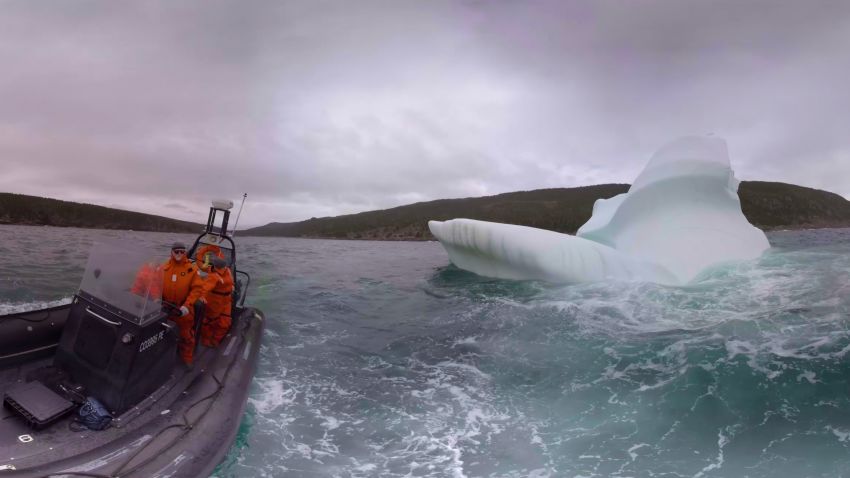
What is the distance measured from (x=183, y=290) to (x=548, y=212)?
8521 cm

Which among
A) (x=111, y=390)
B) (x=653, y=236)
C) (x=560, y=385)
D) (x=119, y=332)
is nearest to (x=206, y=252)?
(x=119, y=332)

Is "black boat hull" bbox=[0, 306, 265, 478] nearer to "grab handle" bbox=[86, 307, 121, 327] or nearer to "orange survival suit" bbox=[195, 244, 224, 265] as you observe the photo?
"grab handle" bbox=[86, 307, 121, 327]

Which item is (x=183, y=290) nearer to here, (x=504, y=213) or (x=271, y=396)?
(x=271, y=396)

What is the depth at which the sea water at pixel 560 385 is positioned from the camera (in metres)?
4.82

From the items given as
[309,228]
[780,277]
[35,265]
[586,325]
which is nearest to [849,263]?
[780,277]

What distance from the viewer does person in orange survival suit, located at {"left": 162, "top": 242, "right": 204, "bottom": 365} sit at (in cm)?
588

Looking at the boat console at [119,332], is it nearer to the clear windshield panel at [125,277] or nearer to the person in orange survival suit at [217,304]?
the clear windshield panel at [125,277]

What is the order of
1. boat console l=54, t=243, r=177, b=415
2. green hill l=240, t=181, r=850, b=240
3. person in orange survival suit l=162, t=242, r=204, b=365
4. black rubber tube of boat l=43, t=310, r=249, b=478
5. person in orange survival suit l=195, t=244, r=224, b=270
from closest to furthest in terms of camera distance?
black rubber tube of boat l=43, t=310, r=249, b=478 < boat console l=54, t=243, r=177, b=415 < person in orange survival suit l=162, t=242, r=204, b=365 < person in orange survival suit l=195, t=244, r=224, b=270 < green hill l=240, t=181, r=850, b=240

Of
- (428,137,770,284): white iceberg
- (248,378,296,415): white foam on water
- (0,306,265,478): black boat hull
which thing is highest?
(428,137,770,284): white iceberg

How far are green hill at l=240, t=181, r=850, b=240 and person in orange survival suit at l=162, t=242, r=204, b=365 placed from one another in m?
73.8

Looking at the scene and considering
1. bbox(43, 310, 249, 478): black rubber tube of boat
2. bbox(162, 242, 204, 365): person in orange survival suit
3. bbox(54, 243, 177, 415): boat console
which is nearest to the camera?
bbox(43, 310, 249, 478): black rubber tube of boat

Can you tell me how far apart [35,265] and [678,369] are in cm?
1961

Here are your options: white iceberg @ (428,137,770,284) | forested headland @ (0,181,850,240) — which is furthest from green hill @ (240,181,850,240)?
white iceberg @ (428,137,770,284)

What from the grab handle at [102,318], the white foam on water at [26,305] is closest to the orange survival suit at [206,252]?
the grab handle at [102,318]
